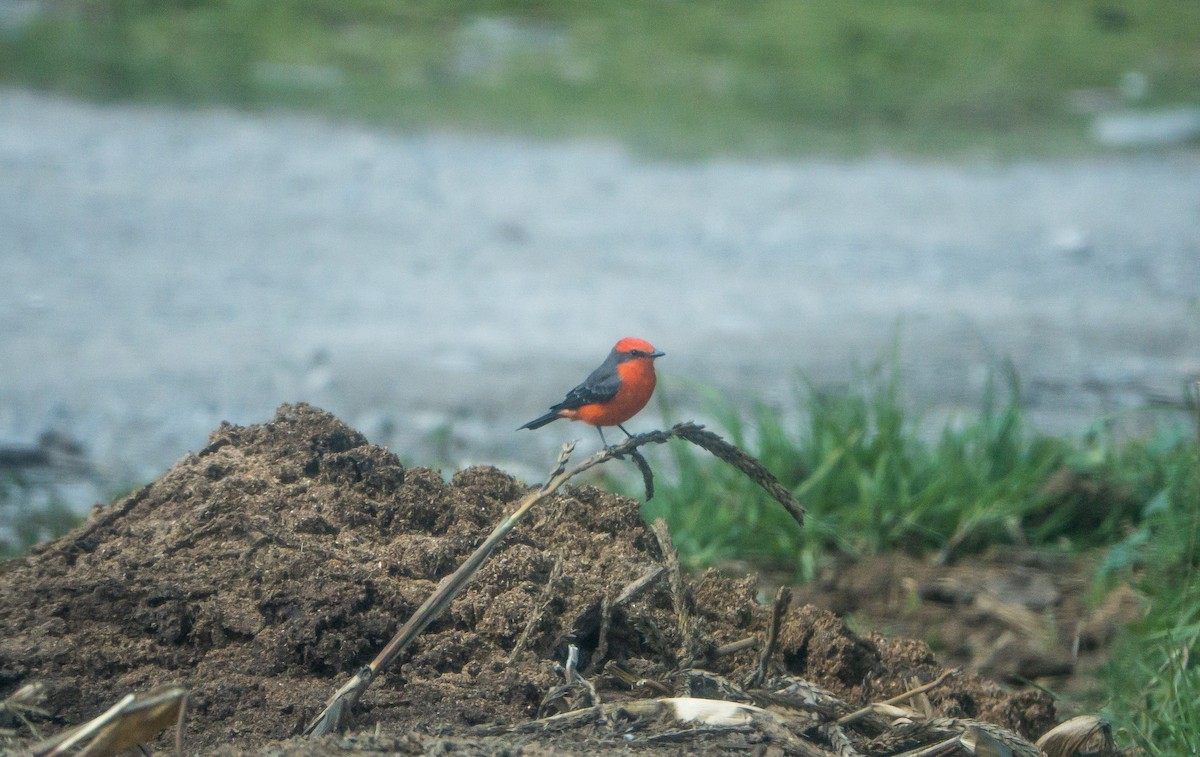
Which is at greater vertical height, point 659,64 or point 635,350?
point 659,64

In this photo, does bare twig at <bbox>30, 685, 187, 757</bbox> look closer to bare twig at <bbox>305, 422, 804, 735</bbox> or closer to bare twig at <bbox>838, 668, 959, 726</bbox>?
bare twig at <bbox>305, 422, 804, 735</bbox>

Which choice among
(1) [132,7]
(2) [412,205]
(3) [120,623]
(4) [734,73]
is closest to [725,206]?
(2) [412,205]

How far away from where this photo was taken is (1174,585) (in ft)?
11.1

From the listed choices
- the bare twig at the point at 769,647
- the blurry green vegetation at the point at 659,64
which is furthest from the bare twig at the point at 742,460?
the blurry green vegetation at the point at 659,64

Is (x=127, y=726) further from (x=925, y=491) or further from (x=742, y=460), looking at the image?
(x=925, y=491)

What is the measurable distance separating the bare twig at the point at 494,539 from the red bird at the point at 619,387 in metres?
0.23

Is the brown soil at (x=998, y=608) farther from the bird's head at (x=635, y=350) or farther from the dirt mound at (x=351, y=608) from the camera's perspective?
the bird's head at (x=635, y=350)

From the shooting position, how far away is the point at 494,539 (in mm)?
1825

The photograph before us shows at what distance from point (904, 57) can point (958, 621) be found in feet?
29.8

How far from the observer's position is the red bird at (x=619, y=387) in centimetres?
211

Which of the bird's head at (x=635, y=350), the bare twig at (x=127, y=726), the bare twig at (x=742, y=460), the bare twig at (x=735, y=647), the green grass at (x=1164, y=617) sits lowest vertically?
the green grass at (x=1164, y=617)

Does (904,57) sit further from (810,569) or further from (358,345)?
(810,569)

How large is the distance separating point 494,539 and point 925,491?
2.37m

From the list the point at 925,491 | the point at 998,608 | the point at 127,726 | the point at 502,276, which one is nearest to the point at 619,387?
the point at 127,726
